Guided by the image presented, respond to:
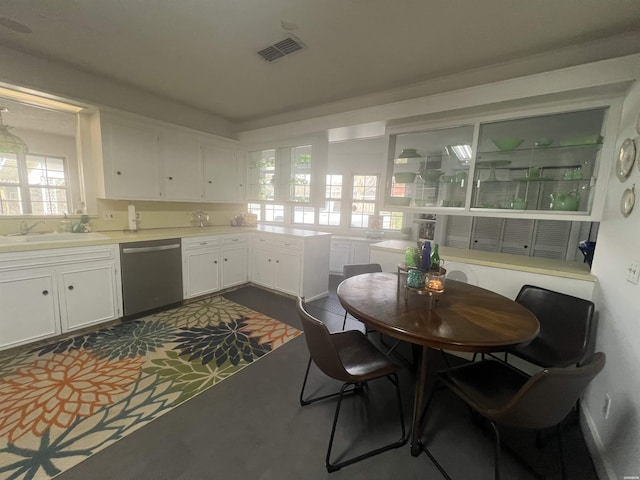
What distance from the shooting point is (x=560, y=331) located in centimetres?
177

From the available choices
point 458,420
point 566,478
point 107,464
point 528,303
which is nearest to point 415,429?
point 458,420

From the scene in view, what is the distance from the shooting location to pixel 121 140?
9.86 feet

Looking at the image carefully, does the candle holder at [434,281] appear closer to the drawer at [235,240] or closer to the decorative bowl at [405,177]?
the decorative bowl at [405,177]

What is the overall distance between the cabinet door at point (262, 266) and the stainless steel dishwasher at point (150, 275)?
1.11 meters

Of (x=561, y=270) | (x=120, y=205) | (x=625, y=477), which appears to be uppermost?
(x=120, y=205)

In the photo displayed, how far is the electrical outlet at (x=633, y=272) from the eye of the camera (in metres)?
1.34

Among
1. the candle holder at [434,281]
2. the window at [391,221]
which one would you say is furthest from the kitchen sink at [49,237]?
the window at [391,221]

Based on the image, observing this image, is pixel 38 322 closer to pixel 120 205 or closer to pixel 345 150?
pixel 120 205

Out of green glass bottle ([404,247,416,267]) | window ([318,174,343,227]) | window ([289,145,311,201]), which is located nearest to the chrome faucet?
window ([289,145,311,201])

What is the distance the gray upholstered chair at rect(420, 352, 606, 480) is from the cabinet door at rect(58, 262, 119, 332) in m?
3.13

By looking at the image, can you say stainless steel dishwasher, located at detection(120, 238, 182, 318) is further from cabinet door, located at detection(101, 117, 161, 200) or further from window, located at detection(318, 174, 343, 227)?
window, located at detection(318, 174, 343, 227)

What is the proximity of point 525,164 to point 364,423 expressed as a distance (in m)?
2.75

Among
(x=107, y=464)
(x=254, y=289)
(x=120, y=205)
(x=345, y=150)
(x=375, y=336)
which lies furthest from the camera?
(x=345, y=150)

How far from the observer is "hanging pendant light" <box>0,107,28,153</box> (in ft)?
8.25
